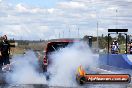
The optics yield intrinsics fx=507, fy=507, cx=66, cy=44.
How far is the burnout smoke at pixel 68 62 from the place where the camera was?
63.7 ft

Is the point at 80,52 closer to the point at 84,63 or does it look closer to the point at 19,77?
the point at 84,63

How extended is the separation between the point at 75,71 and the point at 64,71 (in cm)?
47

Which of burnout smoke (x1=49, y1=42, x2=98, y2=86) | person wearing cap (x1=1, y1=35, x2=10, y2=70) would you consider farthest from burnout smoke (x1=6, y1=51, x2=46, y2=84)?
burnout smoke (x1=49, y1=42, x2=98, y2=86)

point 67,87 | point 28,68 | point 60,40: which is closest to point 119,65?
point 28,68

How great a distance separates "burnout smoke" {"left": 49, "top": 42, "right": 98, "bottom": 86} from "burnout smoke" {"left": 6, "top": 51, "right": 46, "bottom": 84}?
3.16 feet

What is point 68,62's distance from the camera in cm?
1977

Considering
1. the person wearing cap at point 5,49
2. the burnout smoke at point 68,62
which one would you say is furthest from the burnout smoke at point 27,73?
the burnout smoke at point 68,62

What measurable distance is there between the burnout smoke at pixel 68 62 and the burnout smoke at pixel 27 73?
96 cm

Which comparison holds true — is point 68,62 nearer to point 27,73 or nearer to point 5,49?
point 27,73

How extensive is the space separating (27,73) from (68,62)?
362 cm

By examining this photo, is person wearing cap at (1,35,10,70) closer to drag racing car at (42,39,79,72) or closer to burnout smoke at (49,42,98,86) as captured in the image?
drag racing car at (42,39,79,72)

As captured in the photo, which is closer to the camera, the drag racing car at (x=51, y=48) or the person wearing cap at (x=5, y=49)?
the drag racing car at (x=51, y=48)

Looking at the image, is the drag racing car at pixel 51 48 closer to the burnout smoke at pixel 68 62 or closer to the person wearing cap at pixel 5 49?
the burnout smoke at pixel 68 62

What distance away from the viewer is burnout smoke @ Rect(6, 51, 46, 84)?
70.2 feet
